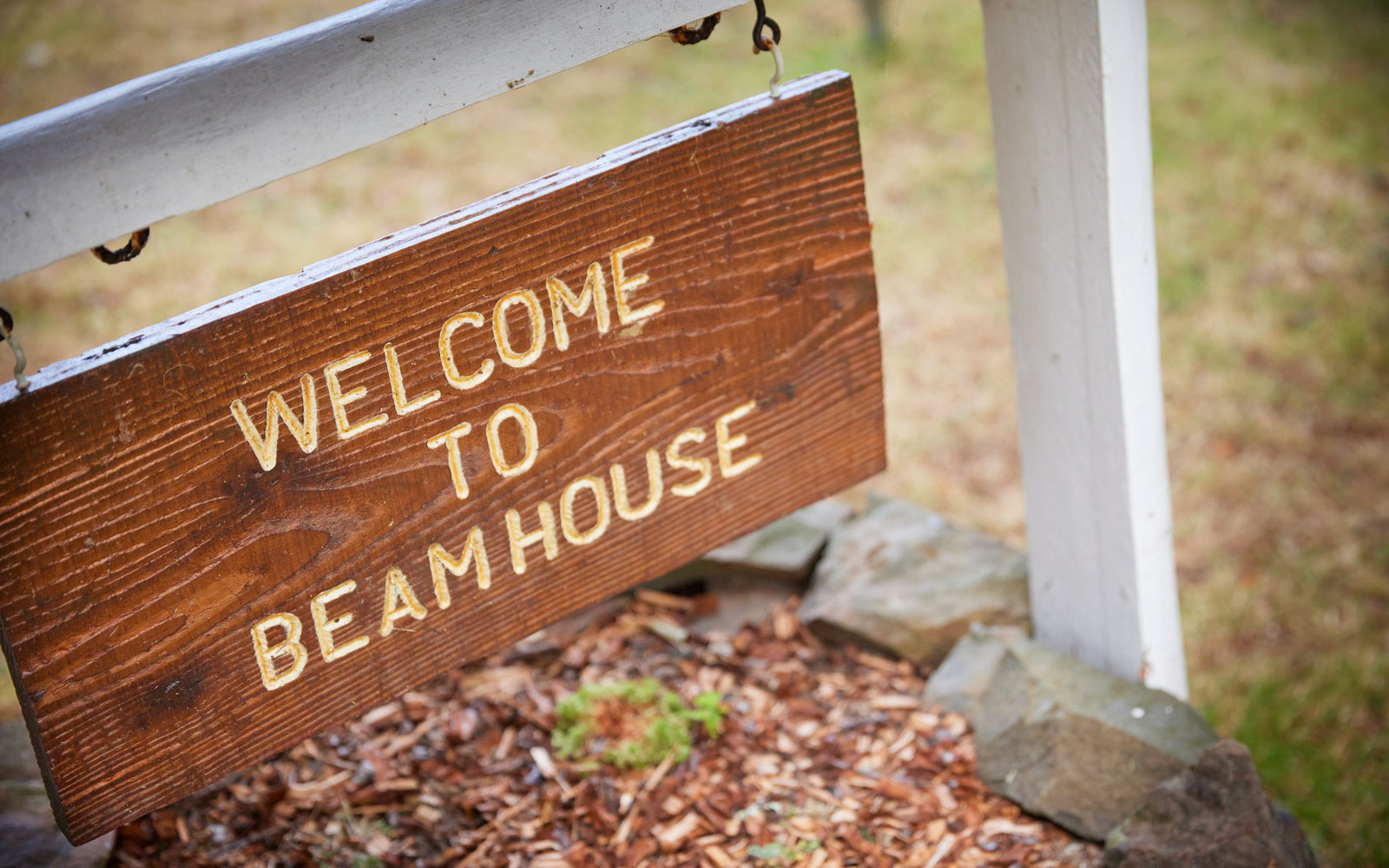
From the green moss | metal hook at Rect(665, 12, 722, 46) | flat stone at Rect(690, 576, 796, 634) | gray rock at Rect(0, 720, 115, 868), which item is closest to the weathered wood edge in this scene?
metal hook at Rect(665, 12, 722, 46)

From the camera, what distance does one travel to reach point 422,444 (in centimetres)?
152

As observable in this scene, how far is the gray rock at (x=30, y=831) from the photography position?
6.62 feet

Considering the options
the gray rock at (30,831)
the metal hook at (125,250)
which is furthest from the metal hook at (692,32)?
the gray rock at (30,831)

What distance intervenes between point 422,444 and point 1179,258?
434 cm

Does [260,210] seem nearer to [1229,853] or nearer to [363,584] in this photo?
[363,584]

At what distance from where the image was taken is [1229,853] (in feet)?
6.21

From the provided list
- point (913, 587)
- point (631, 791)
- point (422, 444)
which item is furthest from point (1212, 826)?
point (422, 444)

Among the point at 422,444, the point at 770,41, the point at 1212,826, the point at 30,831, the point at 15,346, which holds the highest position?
the point at 770,41

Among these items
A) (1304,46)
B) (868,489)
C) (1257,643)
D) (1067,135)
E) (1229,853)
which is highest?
(1067,135)

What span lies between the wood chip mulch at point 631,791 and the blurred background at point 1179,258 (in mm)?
1235

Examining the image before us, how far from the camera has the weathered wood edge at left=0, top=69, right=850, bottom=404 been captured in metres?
1.30

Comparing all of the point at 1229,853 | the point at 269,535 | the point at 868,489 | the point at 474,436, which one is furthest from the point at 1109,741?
the point at 868,489

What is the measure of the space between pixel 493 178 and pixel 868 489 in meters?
2.88

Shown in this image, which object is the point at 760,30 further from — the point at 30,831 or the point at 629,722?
the point at 30,831
